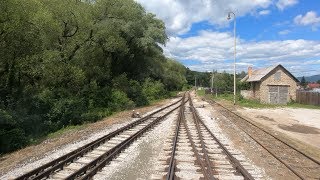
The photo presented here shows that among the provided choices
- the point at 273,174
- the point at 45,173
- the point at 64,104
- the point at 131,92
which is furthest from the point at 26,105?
the point at 131,92

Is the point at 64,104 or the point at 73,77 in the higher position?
the point at 73,77

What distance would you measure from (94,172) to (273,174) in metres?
5.39

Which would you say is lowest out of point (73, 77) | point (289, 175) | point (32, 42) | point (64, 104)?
point (289, 175)

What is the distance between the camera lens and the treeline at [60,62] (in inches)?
838

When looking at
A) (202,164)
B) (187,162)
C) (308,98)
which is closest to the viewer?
(202,164)

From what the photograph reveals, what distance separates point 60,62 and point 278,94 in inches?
1236

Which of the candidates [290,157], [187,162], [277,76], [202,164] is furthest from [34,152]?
[277,76]

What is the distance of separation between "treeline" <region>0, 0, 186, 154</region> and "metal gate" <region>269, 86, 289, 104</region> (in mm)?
17250

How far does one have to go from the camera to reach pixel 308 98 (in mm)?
47250

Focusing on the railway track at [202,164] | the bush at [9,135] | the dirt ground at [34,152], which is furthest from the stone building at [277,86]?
the bush at [9,135]

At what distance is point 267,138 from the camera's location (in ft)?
62.0

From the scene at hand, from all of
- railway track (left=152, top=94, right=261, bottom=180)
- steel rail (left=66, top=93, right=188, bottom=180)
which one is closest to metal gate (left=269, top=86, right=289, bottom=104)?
railway track (left=152, top=94, right=261, bottom=180)

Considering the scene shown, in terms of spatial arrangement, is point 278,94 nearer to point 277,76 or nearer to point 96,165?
point 277,76

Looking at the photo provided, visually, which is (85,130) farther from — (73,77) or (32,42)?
(73,77)
